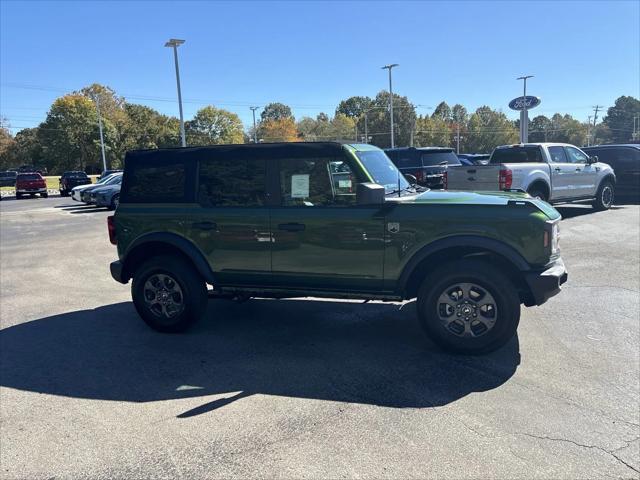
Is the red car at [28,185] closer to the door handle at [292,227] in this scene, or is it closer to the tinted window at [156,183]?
the tinted window at [156,183]

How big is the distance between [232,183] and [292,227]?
86cm

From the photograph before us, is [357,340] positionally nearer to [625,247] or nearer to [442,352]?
[442,352]

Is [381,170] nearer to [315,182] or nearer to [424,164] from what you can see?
[315,182]

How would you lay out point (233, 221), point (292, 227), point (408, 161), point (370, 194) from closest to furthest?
point (370, 194) → point (292, 227) → point (233, 221) → point (408, 161)

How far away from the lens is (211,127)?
97.8 metres

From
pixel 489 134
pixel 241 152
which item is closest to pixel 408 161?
pixel 241 152

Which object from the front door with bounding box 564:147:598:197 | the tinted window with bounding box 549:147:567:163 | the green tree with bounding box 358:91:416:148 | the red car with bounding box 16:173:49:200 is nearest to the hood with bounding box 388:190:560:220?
the tinted window with bounding box 549:147:567:163

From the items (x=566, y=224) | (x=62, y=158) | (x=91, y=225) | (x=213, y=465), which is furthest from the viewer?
(x=62, y=158)

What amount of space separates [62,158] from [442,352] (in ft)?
281

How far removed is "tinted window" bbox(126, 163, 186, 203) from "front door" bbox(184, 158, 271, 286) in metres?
0.25

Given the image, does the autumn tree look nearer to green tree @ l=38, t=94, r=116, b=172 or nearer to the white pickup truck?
green tree @ l=38, t=94, r=116, b=172

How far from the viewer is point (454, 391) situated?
3854mm

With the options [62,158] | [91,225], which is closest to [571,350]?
[91,225]

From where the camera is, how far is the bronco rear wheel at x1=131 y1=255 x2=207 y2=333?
5297 millimetres
